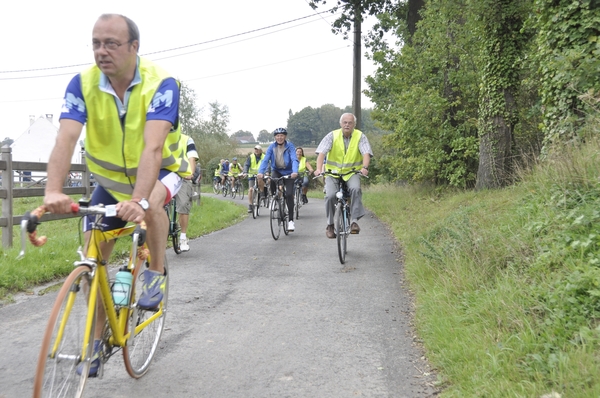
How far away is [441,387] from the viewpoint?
11.9 feet

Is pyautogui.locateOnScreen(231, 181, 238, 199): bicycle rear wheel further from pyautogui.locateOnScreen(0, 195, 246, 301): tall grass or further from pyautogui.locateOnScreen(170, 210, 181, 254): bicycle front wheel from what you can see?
pyautogui.locateOnScreen(170, 210, 181, 254): bicycle front wheel

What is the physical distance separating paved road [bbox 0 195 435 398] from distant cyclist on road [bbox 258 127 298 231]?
364cm

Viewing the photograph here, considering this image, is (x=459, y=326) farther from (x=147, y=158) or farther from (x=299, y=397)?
(x=147, y=158)

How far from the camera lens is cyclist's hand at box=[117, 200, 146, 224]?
8.96ft

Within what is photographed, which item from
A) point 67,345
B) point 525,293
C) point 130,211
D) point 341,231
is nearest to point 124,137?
point 130,211

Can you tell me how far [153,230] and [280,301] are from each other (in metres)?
2.76

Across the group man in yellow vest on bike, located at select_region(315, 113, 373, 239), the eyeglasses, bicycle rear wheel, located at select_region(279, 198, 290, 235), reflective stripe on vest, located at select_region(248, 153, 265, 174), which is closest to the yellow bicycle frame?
the eyeglasses

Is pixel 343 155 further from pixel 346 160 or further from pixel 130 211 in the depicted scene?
pixel 130 211

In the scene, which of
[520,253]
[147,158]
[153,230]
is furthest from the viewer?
[520,253]

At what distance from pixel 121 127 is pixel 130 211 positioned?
2.40 ft

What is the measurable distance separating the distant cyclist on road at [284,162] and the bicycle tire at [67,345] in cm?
900

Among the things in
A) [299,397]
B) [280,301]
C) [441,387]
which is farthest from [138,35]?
[280,301]

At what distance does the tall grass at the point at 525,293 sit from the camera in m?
3.20

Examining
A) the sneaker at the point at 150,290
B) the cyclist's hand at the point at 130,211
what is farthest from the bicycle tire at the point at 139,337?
the cyclist's hand at the point at 130,211
